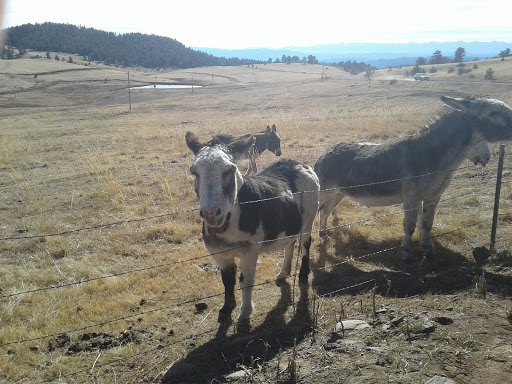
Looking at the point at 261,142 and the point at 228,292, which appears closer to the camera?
the point at 228,292

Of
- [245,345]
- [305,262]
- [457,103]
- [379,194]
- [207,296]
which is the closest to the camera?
[245,345]

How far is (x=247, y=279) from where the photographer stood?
5180 millimetres

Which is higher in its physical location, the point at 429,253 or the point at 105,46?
the point at 105,46

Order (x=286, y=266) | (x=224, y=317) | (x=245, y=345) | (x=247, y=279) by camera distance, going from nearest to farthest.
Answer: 1. (x=245, y=345)
2. (x=247, y=279)
3. (x=224, y=317)
4. (x=286, y=266)

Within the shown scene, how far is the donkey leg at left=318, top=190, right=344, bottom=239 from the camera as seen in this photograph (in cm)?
858

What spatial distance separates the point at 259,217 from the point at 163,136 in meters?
17.7

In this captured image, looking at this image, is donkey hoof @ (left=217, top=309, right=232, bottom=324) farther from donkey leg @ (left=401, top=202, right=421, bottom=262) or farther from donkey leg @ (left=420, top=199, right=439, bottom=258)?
donkey leg @ (left=420, top=199, right=439, bottom=258)

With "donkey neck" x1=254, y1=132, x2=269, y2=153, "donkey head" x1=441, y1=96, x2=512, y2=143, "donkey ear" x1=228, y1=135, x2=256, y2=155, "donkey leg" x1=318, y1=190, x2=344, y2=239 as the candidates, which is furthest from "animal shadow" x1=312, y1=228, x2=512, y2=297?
"donkey neck" x1=254, y1=132, x2=269, y2=153

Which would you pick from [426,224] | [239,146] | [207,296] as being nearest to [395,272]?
[426,224]

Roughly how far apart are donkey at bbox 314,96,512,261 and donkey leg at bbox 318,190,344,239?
77 centimetres

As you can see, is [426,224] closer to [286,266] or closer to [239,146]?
[286,266]

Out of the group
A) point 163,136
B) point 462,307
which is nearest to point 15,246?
point 462,307

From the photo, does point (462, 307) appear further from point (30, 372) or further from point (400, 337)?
point (30, 372)

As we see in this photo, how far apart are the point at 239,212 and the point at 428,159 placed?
4.31 metres
